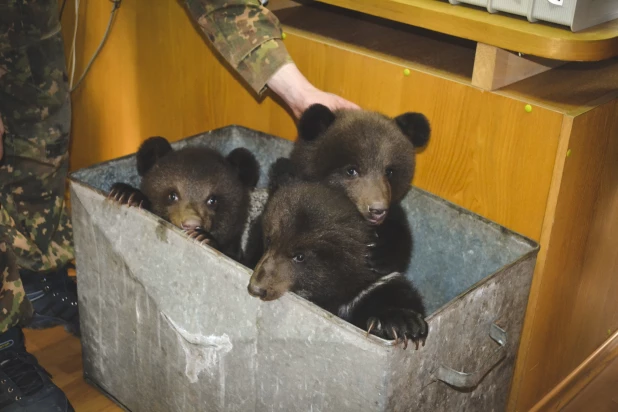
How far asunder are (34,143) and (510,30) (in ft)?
5.25

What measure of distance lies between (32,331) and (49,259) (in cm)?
27

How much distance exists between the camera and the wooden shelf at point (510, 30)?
1588 millimetres

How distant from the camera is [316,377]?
58.4 inches

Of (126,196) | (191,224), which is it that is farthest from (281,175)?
(126,196)

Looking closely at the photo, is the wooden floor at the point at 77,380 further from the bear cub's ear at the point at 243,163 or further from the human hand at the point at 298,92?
the human hand at the point at 298,92

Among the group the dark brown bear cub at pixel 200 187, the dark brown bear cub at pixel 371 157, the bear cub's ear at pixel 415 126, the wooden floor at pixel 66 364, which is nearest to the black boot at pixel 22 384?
the wooden floor at pixel 66 364

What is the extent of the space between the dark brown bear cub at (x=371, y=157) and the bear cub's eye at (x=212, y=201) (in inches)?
10.8

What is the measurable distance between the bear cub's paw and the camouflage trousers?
577mm

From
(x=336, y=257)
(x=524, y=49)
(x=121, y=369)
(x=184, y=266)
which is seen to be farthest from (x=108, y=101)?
(x=524, y=49)

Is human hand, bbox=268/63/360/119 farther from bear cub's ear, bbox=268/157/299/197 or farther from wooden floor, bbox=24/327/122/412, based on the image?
wooden floor, bbox=24/327/122/412

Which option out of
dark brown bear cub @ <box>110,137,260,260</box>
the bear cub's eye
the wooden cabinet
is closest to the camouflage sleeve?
the wooden cabinet

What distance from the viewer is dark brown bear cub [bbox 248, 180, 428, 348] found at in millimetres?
1619

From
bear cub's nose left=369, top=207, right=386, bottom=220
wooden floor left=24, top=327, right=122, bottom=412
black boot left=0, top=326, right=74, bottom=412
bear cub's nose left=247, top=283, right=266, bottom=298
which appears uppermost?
bear cub's nose left=369, top=207, right=386, bottom=220

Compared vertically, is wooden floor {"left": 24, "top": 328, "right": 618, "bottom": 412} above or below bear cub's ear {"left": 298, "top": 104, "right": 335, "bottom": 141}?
below
